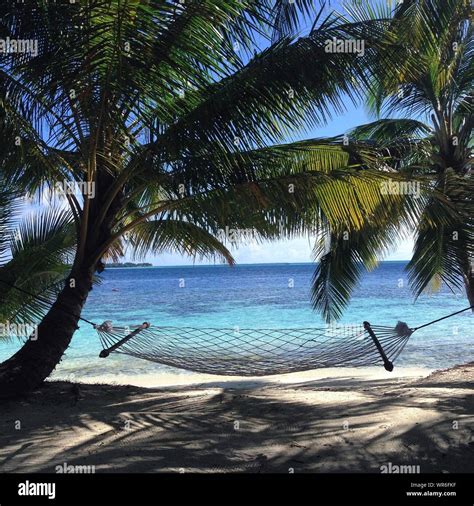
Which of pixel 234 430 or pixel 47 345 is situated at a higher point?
pixel 47 345

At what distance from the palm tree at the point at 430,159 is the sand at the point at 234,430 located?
1.63 metres

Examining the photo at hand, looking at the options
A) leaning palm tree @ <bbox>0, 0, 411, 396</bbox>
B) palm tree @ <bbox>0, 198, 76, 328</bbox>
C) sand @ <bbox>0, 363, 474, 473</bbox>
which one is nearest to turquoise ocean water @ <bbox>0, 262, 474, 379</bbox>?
palm tree @ <bbox>0, 198, 76, 328</bbox>

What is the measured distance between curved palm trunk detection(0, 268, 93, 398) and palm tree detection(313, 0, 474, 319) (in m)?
2.59

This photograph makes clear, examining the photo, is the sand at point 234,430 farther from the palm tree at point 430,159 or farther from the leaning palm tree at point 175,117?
the palm tree at point 430,159

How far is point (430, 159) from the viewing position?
5.99 m

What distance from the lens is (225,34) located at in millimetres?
3617

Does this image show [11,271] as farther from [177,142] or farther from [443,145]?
[443,145]

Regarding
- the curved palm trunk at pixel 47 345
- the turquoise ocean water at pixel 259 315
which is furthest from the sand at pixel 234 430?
the turquoise ocean water at pixel 259 315

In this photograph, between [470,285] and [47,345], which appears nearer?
[47,345]

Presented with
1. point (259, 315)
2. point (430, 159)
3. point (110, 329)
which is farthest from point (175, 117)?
point (259, 315)

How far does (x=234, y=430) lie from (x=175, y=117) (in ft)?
7.14

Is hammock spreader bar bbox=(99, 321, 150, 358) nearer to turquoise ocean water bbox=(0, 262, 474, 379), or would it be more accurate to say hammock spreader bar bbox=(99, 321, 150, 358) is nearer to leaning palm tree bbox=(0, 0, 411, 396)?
leaning palm tree bbox=(0, 0, 411, 396)

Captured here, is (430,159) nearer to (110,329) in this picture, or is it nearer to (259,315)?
(110,329)

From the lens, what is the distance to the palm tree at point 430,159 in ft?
14.9
